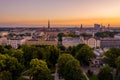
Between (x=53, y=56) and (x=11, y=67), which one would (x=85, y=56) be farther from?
(x=11, y=67)

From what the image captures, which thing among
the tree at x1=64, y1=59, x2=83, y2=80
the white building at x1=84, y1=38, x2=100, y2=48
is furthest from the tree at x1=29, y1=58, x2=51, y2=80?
the white building at x1=84, y1=38, x2=100, y2=48

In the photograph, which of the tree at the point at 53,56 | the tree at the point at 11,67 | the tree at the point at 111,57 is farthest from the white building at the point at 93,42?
the tree at the point at 11,67

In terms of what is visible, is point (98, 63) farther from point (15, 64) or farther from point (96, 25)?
point (96, 25)

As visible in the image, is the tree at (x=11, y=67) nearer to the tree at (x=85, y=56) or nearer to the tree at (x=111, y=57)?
the tree at (x=111, y=57)

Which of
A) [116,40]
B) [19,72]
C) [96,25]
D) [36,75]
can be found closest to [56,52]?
[19,72]

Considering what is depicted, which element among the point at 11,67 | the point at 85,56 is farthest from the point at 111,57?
the point at 11,67

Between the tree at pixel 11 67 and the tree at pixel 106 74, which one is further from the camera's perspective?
the tree at pixel 11 67

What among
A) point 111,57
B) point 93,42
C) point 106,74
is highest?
point 111,57

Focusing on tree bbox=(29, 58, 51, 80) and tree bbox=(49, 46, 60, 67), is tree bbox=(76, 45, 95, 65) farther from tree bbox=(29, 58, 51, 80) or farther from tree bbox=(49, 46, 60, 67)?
tree bbox=(29, 58, 51, 80)

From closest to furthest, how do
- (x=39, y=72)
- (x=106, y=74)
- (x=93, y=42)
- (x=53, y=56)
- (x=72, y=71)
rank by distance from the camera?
(x=106, y=74) → (x=39, y=72) → (x=72, y=71) → (x=53, y=56) → (x=93, y=42)
